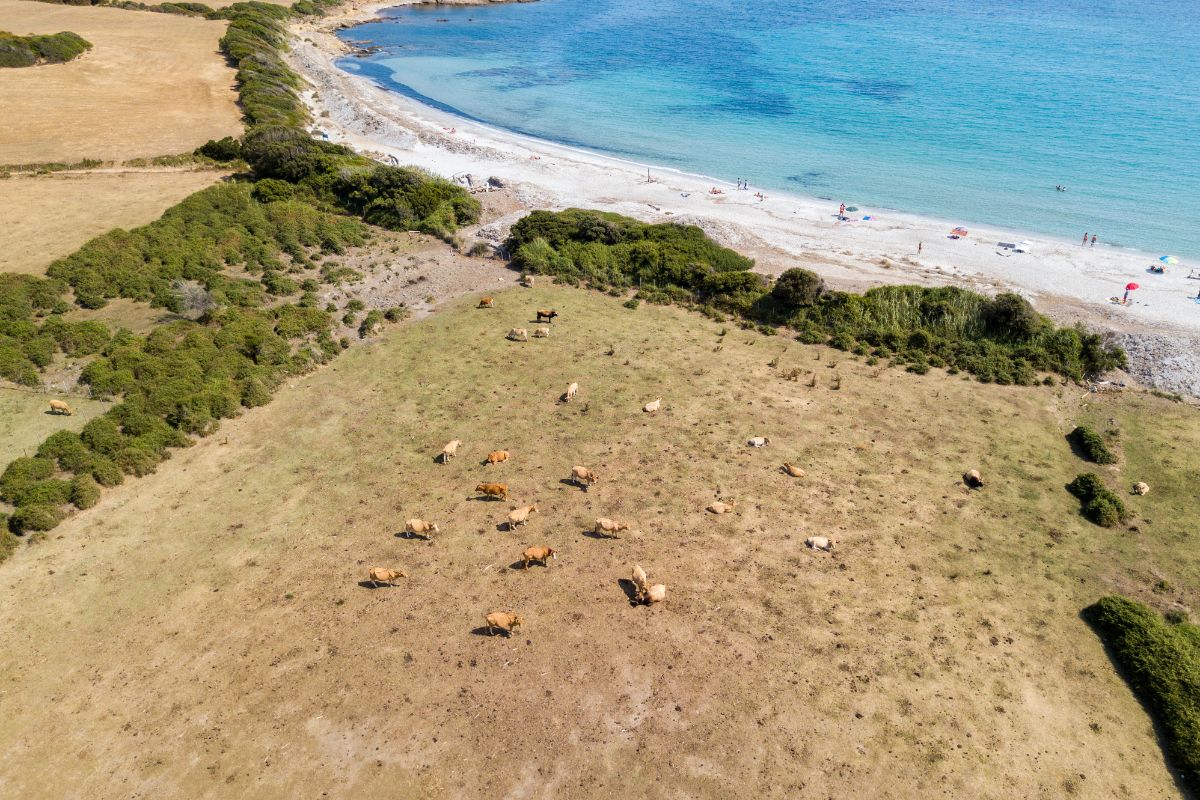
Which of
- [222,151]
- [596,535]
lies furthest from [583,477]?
[222,151]

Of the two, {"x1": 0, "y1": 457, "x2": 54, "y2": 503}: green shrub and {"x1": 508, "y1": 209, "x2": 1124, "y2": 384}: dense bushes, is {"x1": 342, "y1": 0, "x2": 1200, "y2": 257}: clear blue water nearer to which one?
{"x1": 508, "y1": 209, "x2": 1124, "y2": 384}: dense bushes

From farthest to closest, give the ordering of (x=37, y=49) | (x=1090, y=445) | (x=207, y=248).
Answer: (x=37, y=49), (x=207, y=248), (x=1090, y=445)

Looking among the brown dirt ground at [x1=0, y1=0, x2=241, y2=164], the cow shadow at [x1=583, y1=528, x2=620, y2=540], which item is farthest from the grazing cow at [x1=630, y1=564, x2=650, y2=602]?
the brown dirt ground at [x1=0, y1=0, x2=241, y2=164]

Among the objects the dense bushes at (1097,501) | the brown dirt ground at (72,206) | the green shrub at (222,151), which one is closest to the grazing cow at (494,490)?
the dense bushes at (1097,501)

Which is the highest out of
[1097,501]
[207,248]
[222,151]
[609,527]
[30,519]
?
[222,151]

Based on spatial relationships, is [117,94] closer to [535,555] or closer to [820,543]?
[535,555]
